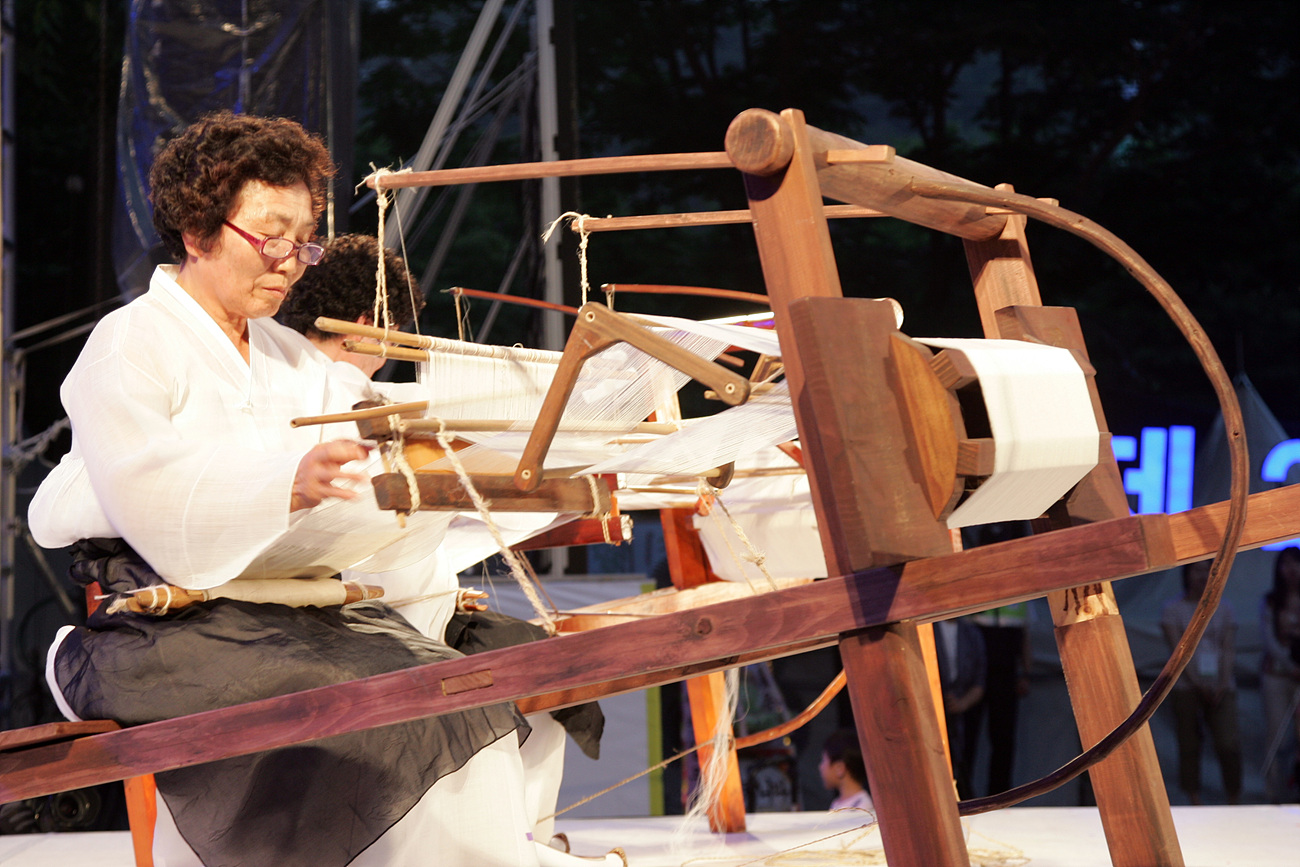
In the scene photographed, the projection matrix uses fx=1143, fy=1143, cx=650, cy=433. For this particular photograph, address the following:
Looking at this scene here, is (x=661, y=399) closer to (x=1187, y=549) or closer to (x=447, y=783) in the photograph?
(x=447, y=783)

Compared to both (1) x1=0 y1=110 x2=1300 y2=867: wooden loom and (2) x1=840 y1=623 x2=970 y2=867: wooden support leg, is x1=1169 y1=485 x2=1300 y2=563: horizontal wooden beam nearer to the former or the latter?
(1) x1=0 y1=110 x2=1300 y2=867: wooden loom

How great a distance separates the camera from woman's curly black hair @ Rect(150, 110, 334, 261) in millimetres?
1804

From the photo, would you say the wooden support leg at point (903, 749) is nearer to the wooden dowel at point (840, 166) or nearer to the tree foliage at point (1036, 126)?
the wooden dowel at point (840, 166)

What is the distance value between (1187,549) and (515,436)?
86 centimetres

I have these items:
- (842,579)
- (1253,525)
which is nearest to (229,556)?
(842,579)

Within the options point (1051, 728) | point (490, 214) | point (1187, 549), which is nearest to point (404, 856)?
point (1187, 549)

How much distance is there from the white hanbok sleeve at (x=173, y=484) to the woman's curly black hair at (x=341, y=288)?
0.98 m

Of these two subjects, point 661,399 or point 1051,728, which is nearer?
point 661,399

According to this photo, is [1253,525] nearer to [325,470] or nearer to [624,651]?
[624,651]

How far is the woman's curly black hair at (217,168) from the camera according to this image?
1.80 meters

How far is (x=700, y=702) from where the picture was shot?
278cm

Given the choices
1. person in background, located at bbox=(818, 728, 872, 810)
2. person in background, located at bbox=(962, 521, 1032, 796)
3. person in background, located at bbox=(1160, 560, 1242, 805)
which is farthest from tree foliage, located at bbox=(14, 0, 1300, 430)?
person in background, located at bbox=(818, 728, 872, 810)

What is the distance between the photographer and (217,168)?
1.80 metres

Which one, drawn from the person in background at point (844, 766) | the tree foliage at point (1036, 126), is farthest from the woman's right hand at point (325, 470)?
the tree foliage at point (1036, 126)
